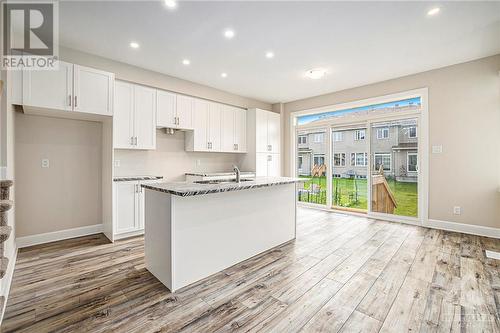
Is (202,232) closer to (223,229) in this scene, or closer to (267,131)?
(223,229)

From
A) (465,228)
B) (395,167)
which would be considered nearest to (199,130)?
(395,167)

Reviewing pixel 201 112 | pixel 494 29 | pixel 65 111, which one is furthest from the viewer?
pixel 201 112

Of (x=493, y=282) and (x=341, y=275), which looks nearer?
(x=493, y=282)

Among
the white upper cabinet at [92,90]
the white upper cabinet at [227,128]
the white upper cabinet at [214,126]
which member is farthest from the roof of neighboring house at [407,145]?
the white upper cabinet at [92,90]

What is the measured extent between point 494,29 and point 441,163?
2.03m

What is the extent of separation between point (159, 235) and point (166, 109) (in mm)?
2709

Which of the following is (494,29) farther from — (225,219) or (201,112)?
(201,112)

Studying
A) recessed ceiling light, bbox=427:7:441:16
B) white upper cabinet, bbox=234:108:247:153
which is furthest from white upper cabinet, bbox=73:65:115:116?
recessed ceiling light, bbox=427:7:441:16

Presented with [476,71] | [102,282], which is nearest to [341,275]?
[102,282]

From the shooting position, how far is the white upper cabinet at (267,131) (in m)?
5.66

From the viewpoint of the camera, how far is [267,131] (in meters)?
5.89

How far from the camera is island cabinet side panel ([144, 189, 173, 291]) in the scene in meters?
2.17

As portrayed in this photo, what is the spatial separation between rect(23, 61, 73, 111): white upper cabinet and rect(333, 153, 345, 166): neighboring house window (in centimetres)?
509

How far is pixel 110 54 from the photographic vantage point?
3.53 metres
